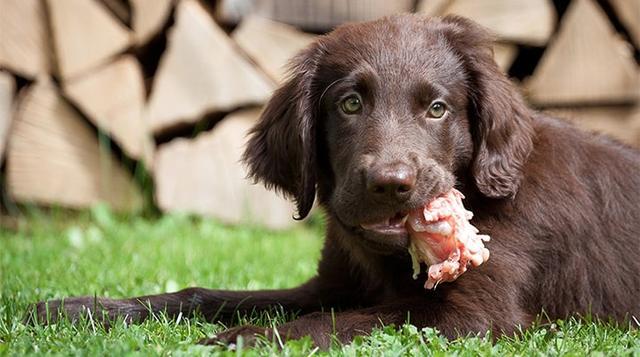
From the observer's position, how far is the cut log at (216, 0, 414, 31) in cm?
617

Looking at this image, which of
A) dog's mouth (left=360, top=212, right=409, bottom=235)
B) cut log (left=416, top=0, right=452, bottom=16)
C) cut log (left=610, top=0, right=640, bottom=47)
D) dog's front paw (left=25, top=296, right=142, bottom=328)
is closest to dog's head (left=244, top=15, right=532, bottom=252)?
dog's mouth (left=360, top=212, right=409, bottom=235)

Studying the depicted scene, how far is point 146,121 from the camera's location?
616 cm

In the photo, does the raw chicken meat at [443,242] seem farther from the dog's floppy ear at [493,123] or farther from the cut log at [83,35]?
the cut log at [83,35]

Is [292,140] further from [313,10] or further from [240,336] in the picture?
[313,10]

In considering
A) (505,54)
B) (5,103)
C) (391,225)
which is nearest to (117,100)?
(5,103)

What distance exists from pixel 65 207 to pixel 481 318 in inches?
158

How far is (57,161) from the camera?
241 inches

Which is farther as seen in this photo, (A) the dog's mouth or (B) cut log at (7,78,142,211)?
(B) cut log at (7,78,142,211)

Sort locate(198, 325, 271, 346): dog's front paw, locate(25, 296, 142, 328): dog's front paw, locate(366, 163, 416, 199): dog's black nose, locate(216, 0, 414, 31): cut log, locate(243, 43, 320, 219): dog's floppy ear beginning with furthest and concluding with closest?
locate(216, 0, 414, 31): cut log → locate(243, 43, 320, 219): dog's floppy ear → locate(25, 296, 142, 328): dog's front paw → locate(366, 163, 416, 199): dog's black nose → locate(198, 325, 271, 346): dog's front paw

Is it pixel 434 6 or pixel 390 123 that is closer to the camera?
pixel 390 123

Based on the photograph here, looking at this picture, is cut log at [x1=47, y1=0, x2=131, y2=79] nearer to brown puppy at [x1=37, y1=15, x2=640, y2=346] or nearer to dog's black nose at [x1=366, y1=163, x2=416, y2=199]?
brown puppy at [x1=37, y1=15, x2=640, y2=346]

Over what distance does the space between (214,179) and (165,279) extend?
224cm

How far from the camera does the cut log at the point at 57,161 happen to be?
602 cm

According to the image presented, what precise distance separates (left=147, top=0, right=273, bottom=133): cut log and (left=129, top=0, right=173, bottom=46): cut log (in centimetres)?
9
